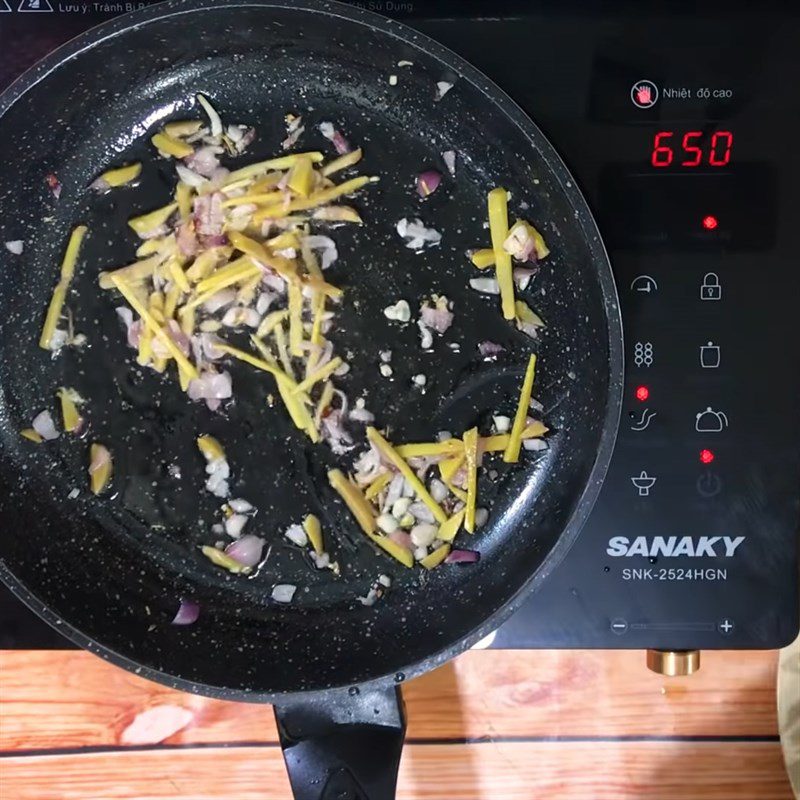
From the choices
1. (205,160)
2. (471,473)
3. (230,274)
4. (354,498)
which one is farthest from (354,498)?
(205,160)

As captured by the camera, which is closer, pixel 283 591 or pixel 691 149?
pixel 691 149

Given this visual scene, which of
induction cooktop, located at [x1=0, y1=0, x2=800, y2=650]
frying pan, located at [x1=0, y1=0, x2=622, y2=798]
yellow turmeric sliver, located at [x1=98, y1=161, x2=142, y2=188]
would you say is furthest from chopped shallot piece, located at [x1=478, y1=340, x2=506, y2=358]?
yellow turmeric sliver, located at [x1=98, y1=161, x2=142, y2=188]

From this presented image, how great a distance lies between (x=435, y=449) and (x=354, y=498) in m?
0.08

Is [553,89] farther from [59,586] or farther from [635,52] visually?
[59,586]

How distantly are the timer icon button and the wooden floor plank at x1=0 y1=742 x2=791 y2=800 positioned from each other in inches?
22.3

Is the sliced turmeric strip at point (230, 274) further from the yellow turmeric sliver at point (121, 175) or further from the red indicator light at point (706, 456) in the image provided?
the red indicator light at point (706, 456)

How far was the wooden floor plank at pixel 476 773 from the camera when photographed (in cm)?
74

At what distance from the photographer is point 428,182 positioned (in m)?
0.70

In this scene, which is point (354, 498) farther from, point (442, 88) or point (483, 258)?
point (442, 88)

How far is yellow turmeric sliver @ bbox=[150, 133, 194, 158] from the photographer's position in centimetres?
70

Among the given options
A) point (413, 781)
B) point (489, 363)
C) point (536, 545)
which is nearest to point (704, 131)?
point (489, 363)

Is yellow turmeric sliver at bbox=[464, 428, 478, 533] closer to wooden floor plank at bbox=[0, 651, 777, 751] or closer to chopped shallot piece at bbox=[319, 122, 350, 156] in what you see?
wooden floor plank at bbox=[0, 651, 777, 751]

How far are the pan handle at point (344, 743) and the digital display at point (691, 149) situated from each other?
1.55 feet

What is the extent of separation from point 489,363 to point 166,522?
329 millimetres
